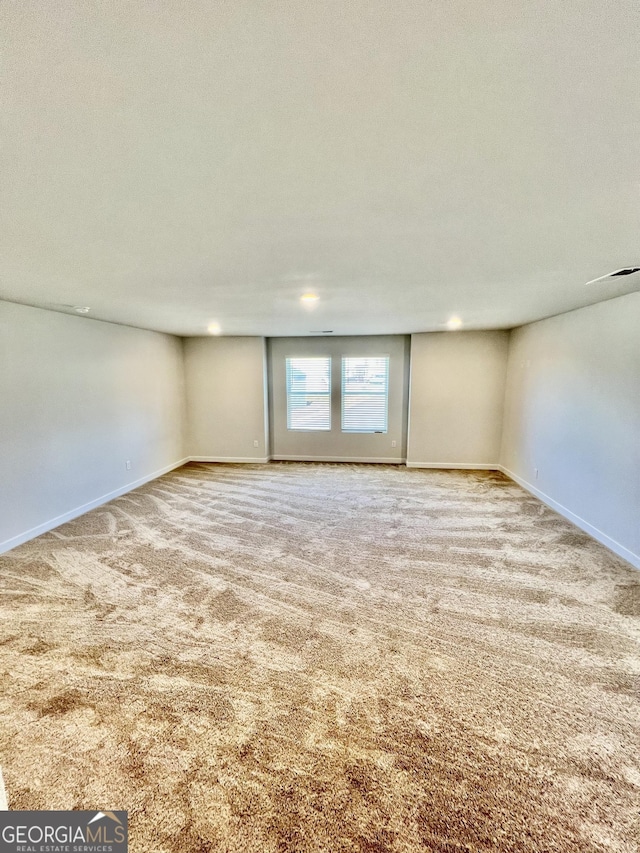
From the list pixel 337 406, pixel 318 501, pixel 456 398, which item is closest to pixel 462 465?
pixel 456 398

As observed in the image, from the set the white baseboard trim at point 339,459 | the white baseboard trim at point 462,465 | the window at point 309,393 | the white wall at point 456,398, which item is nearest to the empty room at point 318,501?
the white wall at point 456,398

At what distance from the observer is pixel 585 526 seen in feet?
12.1

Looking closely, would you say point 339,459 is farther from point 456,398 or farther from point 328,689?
point 328,689

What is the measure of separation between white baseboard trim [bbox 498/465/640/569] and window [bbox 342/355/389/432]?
7.97 feet

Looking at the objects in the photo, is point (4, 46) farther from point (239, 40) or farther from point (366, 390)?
point (366, 390)

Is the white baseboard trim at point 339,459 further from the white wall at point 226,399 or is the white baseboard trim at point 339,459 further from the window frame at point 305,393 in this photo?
the window frame at point 305,393

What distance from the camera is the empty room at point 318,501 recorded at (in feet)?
2.78

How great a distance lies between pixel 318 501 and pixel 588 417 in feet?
10.3

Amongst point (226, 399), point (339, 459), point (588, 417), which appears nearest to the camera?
point (588, 417)

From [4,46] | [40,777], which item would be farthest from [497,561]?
[4,46]

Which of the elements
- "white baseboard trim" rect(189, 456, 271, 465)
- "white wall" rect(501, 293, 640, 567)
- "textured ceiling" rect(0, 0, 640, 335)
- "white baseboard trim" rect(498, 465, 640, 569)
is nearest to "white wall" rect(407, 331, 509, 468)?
"white wall" rect(501, 293, 640, 567)

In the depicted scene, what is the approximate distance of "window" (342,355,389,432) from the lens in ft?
20.6

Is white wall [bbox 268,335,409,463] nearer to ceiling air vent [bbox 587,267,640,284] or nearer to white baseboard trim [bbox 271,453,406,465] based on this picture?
white baseboard trim [bbox 271,453,406,465]

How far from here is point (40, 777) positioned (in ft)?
4.68
